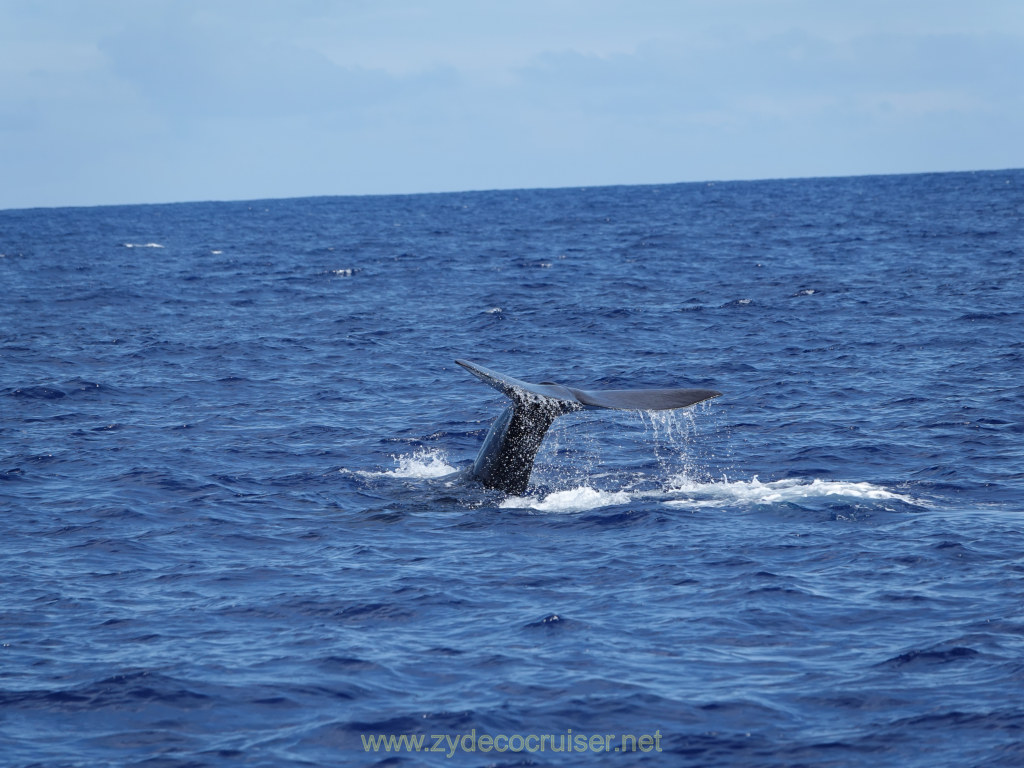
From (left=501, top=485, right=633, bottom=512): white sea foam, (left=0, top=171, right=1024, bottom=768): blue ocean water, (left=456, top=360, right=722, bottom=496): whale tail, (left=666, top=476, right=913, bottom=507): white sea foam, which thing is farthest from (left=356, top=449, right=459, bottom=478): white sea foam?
(left=666, top=476, right=913, bottom=507): white sea foam

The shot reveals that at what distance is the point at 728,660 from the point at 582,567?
9.56 ft

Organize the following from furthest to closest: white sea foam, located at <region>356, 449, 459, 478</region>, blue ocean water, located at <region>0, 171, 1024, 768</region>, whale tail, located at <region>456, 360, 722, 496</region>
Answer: white sea foam, located at <region>356, 449, 459, 478</region>
whale tail, located at <region>456, 360, 722, 496</region>
blue ocean water, located at <region>0, 171, 1024, 768</region>

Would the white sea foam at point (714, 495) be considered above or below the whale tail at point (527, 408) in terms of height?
below

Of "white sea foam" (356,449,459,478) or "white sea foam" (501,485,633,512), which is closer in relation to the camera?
"white sea foam" (501,485,633,512)

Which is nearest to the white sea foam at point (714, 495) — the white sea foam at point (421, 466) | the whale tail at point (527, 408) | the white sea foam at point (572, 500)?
the white sea foam at point (572, 500)

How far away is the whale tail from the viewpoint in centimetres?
1469

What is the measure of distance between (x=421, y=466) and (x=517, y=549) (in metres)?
4.87

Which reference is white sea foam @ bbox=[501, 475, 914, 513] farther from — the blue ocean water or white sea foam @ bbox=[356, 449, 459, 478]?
white sea foam @ bbox=[356, 449, 459, 478]

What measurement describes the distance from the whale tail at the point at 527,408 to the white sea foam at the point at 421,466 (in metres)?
1.57

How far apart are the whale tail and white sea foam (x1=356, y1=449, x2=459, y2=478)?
157 cm

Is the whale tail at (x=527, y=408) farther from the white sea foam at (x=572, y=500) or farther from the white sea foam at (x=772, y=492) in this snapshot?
the white sea foam at (x=772, y=492)

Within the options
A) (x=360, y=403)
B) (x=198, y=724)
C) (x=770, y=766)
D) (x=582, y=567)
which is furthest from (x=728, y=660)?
(x=360, y=403)

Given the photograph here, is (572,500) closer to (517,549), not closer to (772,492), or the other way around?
(517,549)

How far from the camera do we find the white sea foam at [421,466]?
18078 mm
